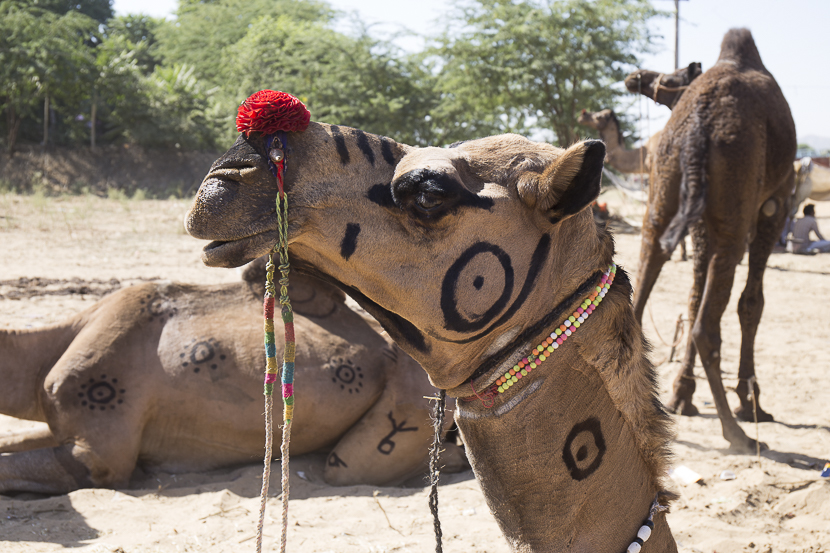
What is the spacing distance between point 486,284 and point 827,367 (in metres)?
6.26

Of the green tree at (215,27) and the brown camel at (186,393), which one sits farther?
the green tree at (215,27)

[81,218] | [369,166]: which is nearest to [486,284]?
[369,166]

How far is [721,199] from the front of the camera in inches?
168

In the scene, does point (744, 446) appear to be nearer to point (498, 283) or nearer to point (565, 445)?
point (565, 445)

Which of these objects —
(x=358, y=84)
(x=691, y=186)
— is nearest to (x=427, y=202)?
(x=691, y=186)

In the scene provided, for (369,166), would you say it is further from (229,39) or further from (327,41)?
(229,39)

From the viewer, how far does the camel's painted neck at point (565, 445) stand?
4.92 feet

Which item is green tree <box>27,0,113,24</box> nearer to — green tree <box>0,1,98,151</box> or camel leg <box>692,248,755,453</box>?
green tree <box>0,1,98,151</box>

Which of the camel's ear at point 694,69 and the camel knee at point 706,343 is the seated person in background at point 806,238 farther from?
the camel knee at point 706,343

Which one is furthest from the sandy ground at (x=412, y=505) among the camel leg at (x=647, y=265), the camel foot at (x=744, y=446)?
the camel leg at (x=647, y=265)

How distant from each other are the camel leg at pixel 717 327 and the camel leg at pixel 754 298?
0.64 m

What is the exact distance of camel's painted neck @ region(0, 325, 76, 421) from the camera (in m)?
3.66

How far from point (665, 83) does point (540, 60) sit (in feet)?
48.7

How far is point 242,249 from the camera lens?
1.26 m
